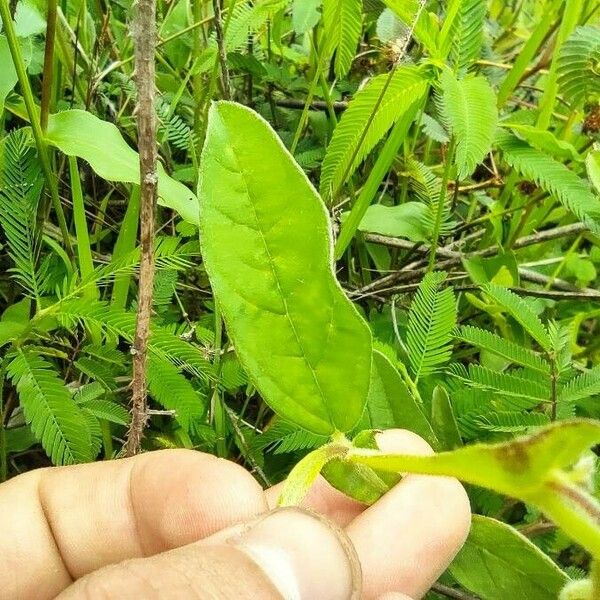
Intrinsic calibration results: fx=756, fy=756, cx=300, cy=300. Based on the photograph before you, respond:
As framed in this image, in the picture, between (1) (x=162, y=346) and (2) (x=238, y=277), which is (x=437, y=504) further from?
(1) (x=162, y=346)

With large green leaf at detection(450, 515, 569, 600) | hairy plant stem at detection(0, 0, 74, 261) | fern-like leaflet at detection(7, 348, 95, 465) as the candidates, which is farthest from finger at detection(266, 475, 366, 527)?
hairy plant stem at detection(0, 0, 74, 261)

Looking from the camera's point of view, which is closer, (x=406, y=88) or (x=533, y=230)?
(x=406, y=88)

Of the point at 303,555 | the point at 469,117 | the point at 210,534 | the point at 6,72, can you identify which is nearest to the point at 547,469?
the point at 303,555

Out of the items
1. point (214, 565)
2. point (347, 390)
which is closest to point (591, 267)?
point (347, 390)

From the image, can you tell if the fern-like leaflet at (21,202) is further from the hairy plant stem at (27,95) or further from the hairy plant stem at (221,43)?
the hairy plant stem at (221,43)

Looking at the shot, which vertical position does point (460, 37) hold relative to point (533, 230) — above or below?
above
